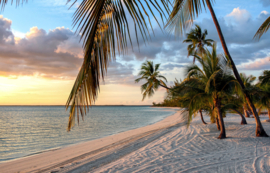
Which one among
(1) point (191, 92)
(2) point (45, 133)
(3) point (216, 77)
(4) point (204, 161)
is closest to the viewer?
(4) point (204, 161)

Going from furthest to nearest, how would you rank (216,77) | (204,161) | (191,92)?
(191,92) → (216,77) → (204,161)

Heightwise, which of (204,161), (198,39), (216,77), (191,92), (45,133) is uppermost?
(198,39)

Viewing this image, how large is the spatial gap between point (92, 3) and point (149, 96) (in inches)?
571

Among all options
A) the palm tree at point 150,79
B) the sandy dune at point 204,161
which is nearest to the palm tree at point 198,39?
the palm tree at point 150,79

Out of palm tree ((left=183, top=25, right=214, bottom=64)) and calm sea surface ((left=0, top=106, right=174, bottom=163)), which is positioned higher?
palm tree ((left=183, top=25, right=214, bottom=64))

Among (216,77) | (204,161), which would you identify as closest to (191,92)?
(216,77)

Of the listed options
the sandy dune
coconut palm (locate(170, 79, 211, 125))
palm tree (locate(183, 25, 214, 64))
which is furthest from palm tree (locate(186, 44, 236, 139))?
palm tree (locate(183, 25, 214, 64))

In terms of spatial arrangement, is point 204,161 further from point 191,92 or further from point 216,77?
point 216,77

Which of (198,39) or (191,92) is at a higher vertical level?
(198,39)

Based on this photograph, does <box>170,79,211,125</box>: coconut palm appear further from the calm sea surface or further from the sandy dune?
the calm sea surface

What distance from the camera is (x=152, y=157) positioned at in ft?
19.2


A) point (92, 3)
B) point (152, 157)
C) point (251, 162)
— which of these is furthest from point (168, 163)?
point (92, 3)

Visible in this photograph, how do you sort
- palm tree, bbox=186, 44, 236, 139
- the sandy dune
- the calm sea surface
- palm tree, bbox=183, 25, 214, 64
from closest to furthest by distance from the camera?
the sandy dune
palm tree, bbox=186, 44, 236, 139
the calm sea surface
palm tree, bbox=183, 25, 214, 64

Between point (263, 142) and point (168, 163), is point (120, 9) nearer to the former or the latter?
point (168, 163)
